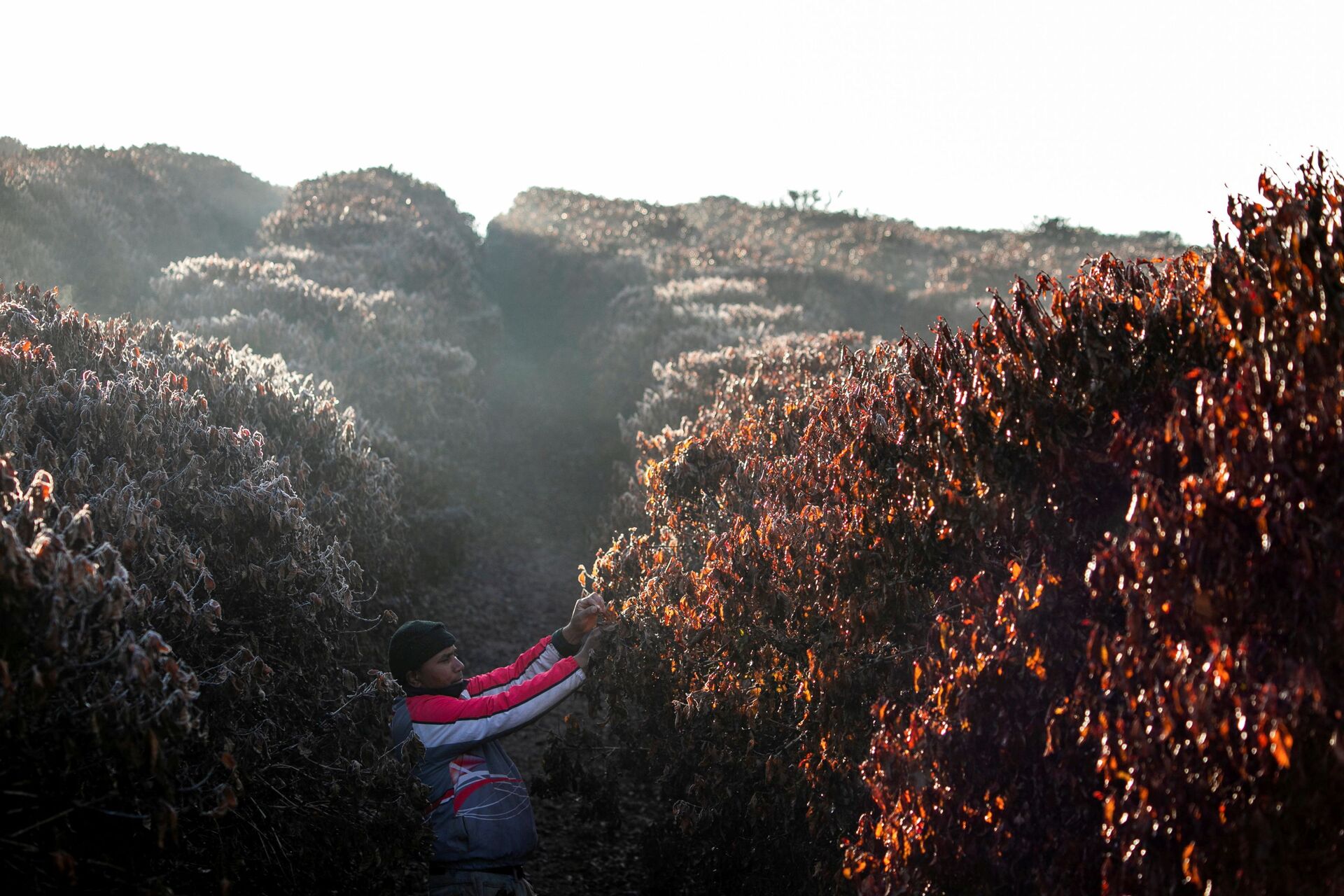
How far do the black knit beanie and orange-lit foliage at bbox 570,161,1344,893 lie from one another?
1.96 m

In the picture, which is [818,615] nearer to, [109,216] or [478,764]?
[478,764]

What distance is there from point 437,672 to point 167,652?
5.07 feet

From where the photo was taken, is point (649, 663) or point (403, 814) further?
point (649, 663)

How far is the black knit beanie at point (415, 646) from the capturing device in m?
4.84

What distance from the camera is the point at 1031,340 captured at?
4441 mm

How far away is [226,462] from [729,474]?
400 centimetres

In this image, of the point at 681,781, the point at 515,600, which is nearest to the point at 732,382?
the point at 515,600

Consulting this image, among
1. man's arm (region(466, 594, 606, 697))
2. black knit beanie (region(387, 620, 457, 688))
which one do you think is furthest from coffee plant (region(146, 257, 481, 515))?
black knit beanie (region(387, 620, 457, 688))

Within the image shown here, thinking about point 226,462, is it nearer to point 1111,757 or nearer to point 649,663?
point 649,663

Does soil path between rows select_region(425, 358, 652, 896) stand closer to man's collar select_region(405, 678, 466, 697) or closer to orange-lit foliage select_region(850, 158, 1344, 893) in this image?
man's collar select_region(405, 678, 466, 697)

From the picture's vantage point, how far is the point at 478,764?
4.83m

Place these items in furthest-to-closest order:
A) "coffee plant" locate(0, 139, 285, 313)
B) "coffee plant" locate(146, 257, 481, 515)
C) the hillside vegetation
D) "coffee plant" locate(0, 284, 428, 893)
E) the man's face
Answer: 1. "coffee plant" locate(0, 139, 285, 313)
2. "coffee plant" locate(146, 257, 481, 515)
3. the man's face
4. "coffee plant" locate(0, 284, 428, 893)
5. the hillside vegetation

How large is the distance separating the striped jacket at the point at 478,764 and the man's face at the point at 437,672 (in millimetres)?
56

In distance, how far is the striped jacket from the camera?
4625 mm
